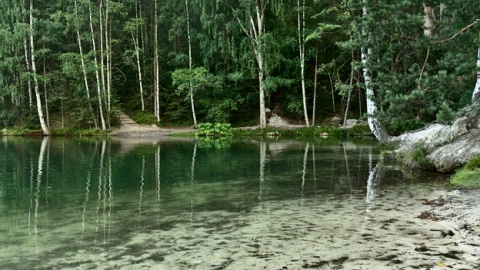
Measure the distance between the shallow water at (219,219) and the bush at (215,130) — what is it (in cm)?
1886

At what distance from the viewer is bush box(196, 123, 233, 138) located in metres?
32.4

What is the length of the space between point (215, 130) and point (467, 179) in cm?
2436

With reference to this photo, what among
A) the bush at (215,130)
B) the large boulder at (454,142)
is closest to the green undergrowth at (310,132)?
the bush at (215,130)

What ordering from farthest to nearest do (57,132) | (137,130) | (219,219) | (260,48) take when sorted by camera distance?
(57,132) < (137,130) < (260,48) < (219,219)

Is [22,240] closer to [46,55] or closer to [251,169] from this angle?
[251,169]

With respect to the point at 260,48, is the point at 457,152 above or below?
below

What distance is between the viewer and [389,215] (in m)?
6.61

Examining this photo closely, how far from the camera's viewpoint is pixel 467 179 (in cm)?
924

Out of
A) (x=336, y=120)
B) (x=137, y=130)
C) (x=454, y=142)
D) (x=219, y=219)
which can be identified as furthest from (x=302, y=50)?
(x=219, y=219)

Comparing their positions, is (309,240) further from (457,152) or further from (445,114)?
(457,152)

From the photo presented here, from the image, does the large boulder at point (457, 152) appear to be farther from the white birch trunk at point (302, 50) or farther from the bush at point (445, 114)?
the white birch trunk at point (302, 50)

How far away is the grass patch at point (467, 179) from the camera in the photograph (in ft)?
29.2

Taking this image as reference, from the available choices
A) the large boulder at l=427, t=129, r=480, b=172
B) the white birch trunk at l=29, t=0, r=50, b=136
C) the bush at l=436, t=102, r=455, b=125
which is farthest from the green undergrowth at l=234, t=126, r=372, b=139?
the bush at l=436, t=102, r=455, b=125

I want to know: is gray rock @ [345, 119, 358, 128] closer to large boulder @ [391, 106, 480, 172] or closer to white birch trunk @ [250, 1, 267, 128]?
white birch trunk @ [250, 1, 267, 128]
